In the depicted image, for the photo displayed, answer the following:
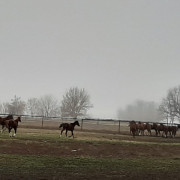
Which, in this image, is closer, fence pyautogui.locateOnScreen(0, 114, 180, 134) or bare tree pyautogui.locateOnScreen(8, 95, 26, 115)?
fence pyautogui.locateOnScreen(0, 114, 180, 134)

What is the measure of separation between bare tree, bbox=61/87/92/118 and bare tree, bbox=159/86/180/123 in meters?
25.6

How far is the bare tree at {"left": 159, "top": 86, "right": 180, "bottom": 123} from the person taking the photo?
9775 cm

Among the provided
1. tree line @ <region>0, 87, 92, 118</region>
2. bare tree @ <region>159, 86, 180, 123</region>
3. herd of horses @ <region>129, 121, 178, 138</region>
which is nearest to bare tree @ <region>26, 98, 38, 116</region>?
tree line @ <region>0, 87, 92, 118</region>

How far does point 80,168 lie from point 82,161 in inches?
79.8

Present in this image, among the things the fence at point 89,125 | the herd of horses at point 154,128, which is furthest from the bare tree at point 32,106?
the herd of horses at point 154,128

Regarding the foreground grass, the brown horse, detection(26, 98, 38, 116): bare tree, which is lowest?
the foreground grass

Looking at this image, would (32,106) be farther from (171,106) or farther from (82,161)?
(82,161)

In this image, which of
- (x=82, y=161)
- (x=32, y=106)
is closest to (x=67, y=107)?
(x=32, y=106)

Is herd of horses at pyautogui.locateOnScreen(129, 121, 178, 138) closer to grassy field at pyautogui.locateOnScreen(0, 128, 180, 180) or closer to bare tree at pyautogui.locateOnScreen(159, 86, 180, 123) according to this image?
grassy field at pyautogui.locateOnScreen(0, 128, 180, 180)

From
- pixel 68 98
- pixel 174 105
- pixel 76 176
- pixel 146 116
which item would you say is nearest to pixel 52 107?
pixel 68 98

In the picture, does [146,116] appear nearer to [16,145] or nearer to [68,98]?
[68,98]

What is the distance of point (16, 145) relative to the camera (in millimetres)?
20844

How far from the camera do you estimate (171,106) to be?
10012cm

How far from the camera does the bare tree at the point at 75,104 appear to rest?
106125 millimetres
